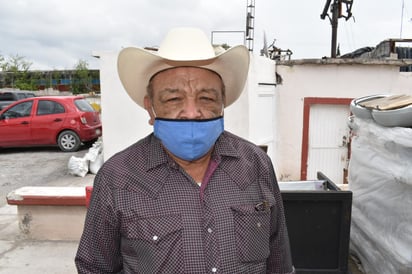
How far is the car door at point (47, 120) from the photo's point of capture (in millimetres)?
9602

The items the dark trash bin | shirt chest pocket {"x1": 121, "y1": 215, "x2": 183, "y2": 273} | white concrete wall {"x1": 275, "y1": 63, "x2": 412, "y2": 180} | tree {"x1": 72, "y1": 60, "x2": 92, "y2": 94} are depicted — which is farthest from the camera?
tree {"x1": 72, "y1": 60, "x2": 92, "y2": 94}

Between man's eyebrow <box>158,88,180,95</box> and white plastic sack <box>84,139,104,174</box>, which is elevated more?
man's eyebrow <box>158,88,180,95</box>

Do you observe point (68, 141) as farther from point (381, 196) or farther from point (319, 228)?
point (381, 196)

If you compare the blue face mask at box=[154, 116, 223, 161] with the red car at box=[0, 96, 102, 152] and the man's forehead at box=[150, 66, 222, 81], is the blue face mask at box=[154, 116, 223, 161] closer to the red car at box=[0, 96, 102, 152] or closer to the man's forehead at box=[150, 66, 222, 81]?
the man's forehead at box=[150, 66, 222, 81]

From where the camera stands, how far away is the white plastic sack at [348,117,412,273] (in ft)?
6.87

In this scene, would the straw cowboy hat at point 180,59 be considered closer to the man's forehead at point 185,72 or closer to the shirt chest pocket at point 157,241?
the man's forehead at point 185,72

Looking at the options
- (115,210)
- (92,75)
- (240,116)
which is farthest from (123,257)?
(92,75)

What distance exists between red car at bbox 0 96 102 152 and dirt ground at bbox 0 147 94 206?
35 cm

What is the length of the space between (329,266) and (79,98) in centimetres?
910

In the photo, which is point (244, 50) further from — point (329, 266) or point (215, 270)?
point (329, 266)

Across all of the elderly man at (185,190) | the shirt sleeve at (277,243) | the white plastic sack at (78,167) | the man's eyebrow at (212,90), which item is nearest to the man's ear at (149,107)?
the elderly man at (185,190)

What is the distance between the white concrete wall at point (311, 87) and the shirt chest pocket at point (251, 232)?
6.93 meters

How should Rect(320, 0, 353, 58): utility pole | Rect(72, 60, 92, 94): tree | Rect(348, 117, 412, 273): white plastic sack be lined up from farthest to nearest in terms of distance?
Rect(72, 60, 92, 94): tree
Rect(320, 0, 353, 58): utility pole
Rect(348, 117, 412, 273): white plastic sack

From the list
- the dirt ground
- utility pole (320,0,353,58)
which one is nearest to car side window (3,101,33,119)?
the dirt ground
